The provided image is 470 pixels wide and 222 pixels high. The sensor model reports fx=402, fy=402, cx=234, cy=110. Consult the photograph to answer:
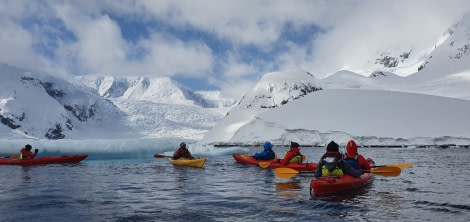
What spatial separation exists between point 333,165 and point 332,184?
0.66 metres

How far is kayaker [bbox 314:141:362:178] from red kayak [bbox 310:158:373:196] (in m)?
0.16

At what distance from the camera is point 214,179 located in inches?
581

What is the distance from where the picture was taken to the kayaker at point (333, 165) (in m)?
10.1

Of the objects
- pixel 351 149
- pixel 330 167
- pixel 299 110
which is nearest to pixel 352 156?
pixel 351 149

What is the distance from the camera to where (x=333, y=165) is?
33.4 feet

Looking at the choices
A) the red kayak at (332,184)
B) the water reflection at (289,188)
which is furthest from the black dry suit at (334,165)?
the water reflection at (289,188)

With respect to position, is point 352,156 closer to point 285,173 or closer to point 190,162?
point 285,173

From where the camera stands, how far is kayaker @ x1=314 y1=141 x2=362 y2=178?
398 inches

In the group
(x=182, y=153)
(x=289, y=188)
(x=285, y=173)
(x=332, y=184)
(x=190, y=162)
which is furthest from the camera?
(x=182, y=153)

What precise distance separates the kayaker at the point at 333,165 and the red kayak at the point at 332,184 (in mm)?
163

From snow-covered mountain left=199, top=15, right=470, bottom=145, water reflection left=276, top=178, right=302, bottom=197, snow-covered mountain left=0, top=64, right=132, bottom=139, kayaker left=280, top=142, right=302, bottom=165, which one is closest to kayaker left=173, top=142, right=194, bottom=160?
kayaker left=280, top=142, right=302, bottom=165

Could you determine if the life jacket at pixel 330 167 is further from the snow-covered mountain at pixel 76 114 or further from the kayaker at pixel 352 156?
the snow-covered mountain at pixel 76 114

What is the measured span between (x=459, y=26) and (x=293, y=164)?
18000cm

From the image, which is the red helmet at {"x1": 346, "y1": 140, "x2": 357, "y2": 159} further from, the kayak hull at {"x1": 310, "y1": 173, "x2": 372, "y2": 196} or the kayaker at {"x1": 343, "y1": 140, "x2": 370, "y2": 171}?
the kayak hull at {"x1": 310, "y1": 173, "x2": 372, "y2": 196}
